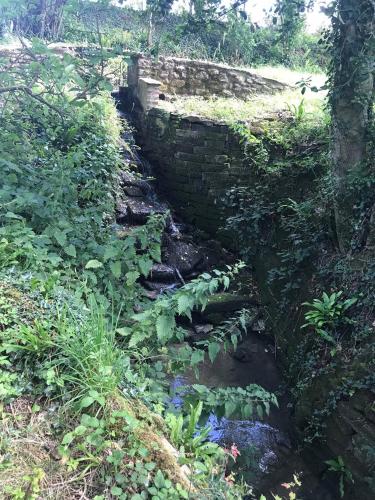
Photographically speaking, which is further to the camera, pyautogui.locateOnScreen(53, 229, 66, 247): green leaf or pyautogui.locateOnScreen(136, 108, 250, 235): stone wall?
pyautogui.locateOnScreen(136, 108, 250, 235): stone wall

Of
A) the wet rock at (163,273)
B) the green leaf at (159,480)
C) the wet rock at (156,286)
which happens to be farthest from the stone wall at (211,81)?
the green leaf at (159,480)

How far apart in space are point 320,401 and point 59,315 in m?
2.63

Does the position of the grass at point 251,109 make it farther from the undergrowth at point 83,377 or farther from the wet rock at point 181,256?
the undergrowth at point 83,377

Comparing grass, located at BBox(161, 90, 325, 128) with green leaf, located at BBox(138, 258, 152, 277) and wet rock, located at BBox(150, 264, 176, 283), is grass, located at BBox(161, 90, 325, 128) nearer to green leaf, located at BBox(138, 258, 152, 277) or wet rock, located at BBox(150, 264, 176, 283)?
wet rock, located at BBox(150, 264, 176, 283)

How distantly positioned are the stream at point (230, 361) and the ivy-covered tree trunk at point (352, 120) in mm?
1853

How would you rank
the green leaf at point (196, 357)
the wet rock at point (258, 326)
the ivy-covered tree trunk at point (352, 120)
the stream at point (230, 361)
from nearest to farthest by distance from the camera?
the green leaf at point (196, 357) → the stream at point (230, 361) → the ivy-covered tree trunk at point (352, 120) → the wet rock at point (258, 326)

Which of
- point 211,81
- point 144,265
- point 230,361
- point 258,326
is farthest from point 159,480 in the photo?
point 211,81

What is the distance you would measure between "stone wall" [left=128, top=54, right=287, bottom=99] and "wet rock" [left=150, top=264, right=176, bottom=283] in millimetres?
5469

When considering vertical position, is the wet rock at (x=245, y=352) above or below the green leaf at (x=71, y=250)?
below

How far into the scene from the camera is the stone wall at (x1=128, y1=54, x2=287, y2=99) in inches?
405

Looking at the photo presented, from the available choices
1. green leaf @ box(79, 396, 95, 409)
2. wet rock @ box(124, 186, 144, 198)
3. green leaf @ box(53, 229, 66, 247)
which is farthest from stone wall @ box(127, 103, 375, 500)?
green leaf @ box(53, 229, 66, 247)

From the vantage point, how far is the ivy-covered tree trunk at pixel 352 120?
14.2 ft

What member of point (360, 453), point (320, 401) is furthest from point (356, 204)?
point (360, 453)

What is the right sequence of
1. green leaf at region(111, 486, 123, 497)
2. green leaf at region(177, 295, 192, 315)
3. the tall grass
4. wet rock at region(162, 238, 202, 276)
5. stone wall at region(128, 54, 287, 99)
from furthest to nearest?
stone wall at region(128, 54, 287, 99) → wet rock at region(162, 238, 202, 276) → green leaf at region(177, 295, 192, 315) → the tall grass → green leaf at region(111, 486, 123, 497)
